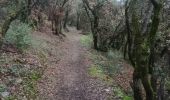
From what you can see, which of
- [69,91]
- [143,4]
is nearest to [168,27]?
[143,4]

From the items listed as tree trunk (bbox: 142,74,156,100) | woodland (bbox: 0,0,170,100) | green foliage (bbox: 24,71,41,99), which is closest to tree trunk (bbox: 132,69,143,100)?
woodland (bbox: 0,0,170,100)

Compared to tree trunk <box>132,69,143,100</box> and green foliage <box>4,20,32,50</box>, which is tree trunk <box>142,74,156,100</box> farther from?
green foliage <box>4,20,32,50</box>

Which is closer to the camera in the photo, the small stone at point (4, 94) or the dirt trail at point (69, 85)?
the small stone at point (4, 94)

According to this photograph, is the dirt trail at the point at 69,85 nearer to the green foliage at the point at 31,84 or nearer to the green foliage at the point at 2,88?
the green foliage at the point at 31,84

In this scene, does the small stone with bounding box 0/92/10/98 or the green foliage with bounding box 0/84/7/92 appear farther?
the green foliage with bounding box 0/84/7/92

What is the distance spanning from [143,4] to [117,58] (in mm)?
7122

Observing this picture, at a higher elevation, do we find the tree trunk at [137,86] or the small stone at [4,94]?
the tree trunk at [137,86]

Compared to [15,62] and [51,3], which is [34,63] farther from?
[51,3]

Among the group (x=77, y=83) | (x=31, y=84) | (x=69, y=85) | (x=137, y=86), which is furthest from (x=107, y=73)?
(x=137, y=86)

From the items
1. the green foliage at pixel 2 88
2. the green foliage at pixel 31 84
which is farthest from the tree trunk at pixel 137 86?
the green foliage at pixel 2 88

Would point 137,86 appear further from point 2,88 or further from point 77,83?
point 2,88

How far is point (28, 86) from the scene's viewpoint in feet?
42.5

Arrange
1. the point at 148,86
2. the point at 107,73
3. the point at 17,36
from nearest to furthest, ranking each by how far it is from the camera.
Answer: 1. the point at 148,86
2. the point at 17,36
3. the point at 107,73

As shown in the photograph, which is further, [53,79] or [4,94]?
[53,79]
